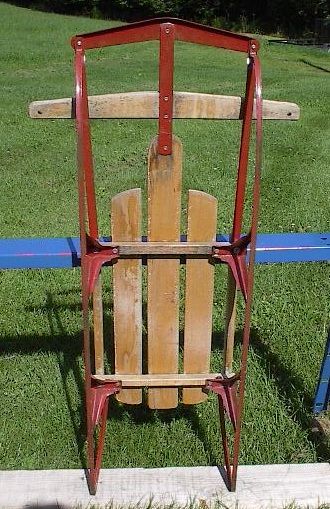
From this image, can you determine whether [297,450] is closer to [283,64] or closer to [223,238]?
[223,238]

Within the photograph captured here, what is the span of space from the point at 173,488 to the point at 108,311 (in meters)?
1.57

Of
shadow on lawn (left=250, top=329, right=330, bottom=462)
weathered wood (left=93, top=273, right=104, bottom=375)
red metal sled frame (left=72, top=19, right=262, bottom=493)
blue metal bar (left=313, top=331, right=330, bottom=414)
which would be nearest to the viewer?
red metal sled frame (left=72, top=19, right=262, bottom=493)

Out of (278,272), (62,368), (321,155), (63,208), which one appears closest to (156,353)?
(62,368)

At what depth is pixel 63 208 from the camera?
5.92 m

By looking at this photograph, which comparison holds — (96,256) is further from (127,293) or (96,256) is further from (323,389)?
(323,389)

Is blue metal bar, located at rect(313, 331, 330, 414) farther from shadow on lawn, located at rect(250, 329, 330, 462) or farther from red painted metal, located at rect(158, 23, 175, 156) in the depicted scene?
red painted metal, located at rect(158, 23, 175, 156)

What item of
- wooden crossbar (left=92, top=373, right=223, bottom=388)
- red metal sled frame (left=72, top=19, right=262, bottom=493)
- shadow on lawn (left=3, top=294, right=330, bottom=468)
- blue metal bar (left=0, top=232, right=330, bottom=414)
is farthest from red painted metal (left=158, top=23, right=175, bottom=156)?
shadow on lawn (left=3, top=294, right=330, bottom=468)

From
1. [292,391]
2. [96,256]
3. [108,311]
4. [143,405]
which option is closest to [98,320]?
[96,256]

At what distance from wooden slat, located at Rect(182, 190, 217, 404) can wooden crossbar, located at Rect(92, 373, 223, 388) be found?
0.22 ft

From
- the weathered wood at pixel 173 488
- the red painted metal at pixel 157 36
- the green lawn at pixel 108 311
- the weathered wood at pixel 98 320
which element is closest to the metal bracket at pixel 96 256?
the weathered wood at pixel 98 320

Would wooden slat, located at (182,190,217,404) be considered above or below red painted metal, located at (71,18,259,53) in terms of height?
below

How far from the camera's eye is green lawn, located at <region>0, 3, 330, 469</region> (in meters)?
2.95

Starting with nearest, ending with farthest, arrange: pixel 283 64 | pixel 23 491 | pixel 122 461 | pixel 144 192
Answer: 1. pixel 23 491
2. pixel 122 461
3. pixel 144 192
4. pixel 283 64

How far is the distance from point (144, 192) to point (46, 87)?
697 centimetres
